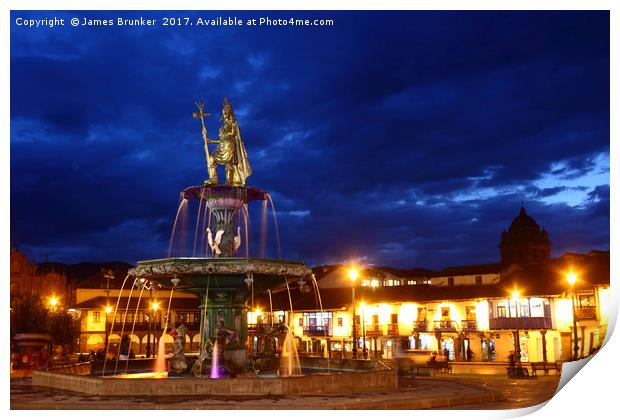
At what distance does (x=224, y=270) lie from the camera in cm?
1897

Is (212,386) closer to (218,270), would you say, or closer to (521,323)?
(218,270)

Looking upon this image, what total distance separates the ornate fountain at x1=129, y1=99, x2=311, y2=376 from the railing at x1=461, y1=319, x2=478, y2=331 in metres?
32.6

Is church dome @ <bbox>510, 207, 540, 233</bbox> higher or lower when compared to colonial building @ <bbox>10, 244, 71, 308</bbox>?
higher

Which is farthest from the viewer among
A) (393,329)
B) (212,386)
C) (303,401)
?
(393,329)

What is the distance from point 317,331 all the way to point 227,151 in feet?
132

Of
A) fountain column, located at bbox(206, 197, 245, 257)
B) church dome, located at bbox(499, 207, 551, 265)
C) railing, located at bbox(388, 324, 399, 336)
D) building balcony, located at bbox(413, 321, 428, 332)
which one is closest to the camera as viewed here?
fountain column, located at bbox(206, 197, 245, 257)

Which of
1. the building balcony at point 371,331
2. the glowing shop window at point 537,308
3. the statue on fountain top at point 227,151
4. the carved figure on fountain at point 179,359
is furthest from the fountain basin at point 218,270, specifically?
the building balcony at point 371,331

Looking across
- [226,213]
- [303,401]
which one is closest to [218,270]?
[226,213]

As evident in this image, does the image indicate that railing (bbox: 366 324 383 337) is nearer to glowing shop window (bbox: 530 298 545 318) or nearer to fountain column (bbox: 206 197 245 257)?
glowing shop window (bbox: 530 298 545 318)

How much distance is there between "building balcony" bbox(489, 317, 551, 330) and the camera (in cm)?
4610

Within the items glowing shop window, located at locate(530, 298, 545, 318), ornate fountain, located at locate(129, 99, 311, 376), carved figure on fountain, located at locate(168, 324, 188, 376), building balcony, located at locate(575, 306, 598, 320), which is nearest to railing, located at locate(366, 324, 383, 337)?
glowing shop window, located at locate(530, 298, 545, 318)

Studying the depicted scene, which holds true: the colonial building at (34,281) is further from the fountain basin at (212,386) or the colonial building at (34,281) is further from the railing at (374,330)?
the fountain basin at (212,386)

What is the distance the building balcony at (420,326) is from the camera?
5361 cm

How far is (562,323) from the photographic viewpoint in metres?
46.1
